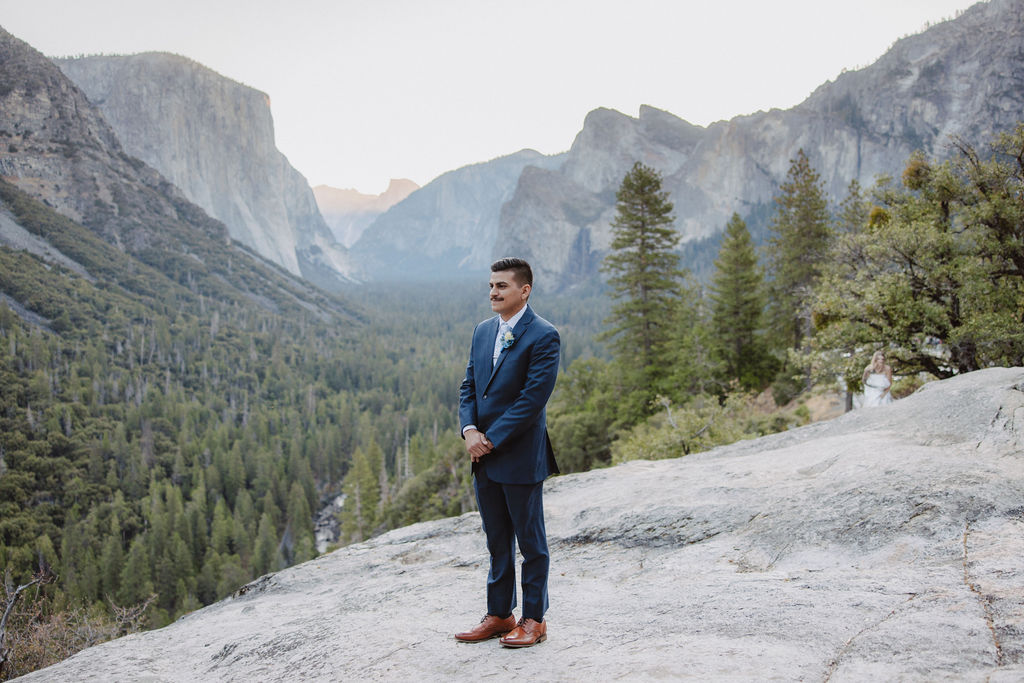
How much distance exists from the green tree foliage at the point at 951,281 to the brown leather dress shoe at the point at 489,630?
1357 centimetres

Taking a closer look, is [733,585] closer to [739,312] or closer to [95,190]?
[739,312]

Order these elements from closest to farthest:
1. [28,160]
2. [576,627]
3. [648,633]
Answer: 1. [648,633]
2. [576,627]
3. [28,160]

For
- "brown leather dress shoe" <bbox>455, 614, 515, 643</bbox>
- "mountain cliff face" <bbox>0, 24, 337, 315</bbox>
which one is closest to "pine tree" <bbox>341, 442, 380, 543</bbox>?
"brown leather dress shoe" <bbox>455, 614, 515, 643</bbox>

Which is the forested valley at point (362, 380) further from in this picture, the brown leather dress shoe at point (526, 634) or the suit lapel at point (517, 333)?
the suit lapel at point (517, 333)

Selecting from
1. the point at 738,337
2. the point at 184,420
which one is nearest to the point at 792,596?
the point at 738,337

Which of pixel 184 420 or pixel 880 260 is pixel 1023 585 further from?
pixel 184 420

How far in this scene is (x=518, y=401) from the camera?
416 centimetres

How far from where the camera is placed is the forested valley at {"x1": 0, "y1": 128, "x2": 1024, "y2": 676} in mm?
14422

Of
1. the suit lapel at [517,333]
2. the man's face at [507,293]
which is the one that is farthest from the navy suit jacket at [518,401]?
the man's face at [507,293]

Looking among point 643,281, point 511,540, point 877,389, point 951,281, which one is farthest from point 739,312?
point 511,540

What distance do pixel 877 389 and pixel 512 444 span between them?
473 inches

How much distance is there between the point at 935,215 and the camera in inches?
604

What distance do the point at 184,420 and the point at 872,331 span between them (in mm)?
94552

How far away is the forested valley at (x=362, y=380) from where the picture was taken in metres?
14.4
